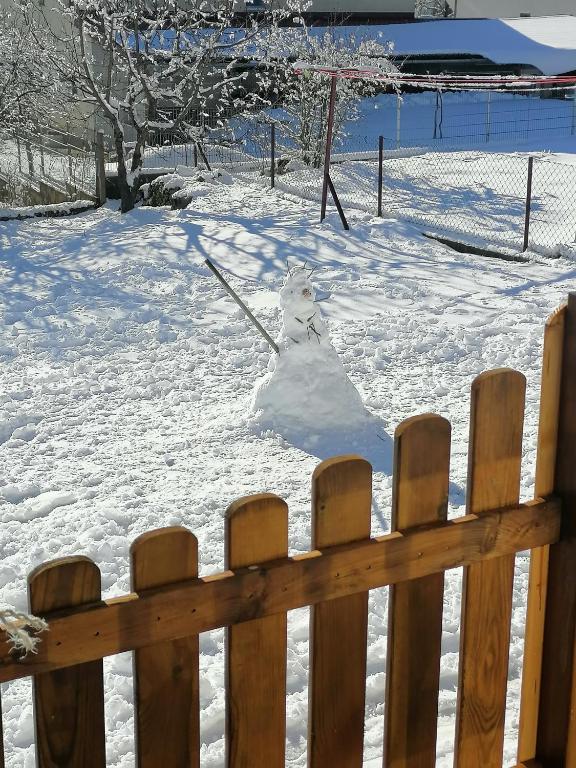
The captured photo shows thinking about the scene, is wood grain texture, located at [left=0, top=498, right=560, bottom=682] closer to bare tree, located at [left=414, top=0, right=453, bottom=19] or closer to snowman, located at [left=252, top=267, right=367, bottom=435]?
snowman, located at [left=252, top=267, right=367, bottom=435]

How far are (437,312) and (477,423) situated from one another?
6.51m

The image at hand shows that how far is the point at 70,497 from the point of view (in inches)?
192

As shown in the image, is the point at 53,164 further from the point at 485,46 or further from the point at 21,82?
the point at 485,46

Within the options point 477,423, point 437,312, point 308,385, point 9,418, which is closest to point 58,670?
point 477,423

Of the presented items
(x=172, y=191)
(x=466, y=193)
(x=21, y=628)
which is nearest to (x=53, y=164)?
(x=172, y=191)

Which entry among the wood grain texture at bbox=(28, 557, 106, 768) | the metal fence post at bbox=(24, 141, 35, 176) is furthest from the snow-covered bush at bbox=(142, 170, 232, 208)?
the wood grain texture at bbox=(28, 557, 106, 768)

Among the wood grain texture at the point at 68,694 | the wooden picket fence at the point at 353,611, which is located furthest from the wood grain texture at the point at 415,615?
the wood grain texture at the point at 68,694

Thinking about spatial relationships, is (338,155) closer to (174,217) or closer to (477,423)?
(174,217)

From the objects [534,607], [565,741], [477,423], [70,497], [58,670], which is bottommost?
[70,497]

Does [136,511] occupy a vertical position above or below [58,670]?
below

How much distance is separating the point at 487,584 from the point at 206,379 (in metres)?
4.87

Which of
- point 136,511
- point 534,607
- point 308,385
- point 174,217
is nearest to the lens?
point 534,607

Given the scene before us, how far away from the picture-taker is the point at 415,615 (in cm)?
200

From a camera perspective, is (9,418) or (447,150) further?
(447,150)
